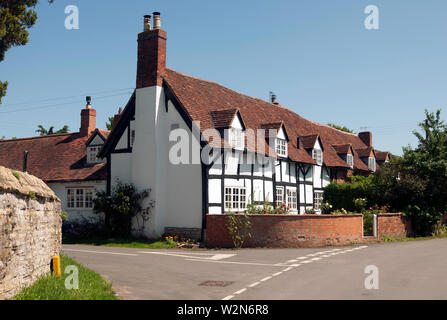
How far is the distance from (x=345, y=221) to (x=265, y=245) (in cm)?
437

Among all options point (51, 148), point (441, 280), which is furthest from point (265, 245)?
point (51, 148)

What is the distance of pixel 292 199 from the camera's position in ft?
96.7

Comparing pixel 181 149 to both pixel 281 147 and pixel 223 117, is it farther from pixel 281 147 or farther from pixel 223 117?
pixel 281 147

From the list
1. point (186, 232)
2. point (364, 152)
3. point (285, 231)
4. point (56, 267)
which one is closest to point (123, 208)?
point (186, 232)

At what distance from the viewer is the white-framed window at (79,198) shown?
27844 millimetres

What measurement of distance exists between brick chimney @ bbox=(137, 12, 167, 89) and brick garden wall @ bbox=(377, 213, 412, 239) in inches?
557

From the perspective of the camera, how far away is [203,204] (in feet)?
75.0

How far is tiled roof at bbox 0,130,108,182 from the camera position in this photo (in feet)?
94.1

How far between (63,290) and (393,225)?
2028 cm

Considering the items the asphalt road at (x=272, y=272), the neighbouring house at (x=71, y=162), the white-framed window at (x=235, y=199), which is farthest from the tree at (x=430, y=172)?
the neighbouring house at (x=71, y=162)

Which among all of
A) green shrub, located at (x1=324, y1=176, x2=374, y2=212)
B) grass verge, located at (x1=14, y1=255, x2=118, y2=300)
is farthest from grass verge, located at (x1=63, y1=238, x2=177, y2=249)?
green shrub, located at (x1=324, y1=176, x2=374, y2=212)

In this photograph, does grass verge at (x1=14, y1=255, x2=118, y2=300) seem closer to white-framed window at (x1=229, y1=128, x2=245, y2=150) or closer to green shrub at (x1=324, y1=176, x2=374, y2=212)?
white-framed window at (x1=229, y1=128, x2=245, y2=150)

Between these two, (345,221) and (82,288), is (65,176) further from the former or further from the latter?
(82,288)

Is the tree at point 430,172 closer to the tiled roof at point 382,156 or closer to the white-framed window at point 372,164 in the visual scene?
the white-framed window at point 372,164
